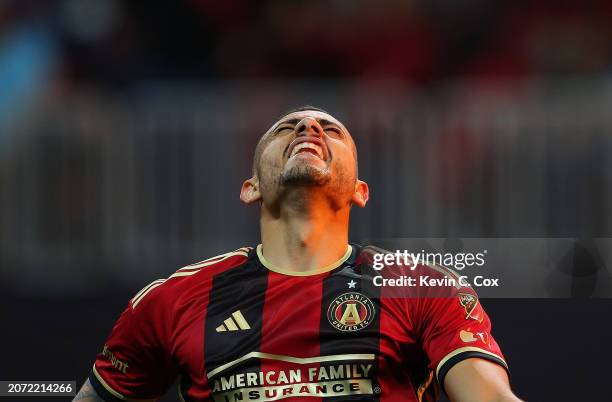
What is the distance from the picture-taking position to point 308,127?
6.38 ft

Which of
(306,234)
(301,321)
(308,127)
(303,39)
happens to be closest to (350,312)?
(301,321)

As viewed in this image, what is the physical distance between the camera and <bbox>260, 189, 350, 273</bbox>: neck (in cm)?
191

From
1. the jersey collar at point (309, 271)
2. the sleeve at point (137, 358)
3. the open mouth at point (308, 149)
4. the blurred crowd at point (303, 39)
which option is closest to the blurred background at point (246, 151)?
the blurred crowd at point (303, 39)

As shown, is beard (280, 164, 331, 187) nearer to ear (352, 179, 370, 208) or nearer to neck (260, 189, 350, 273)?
neck (260, 189, 350, 273)

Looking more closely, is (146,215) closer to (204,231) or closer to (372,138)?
(204,231)

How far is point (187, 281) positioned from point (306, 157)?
43 centimetres

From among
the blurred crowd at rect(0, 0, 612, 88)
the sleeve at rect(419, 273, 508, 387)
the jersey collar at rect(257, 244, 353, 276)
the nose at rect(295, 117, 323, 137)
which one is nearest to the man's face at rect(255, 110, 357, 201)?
the nose at rect(295, 117, 323, 137)

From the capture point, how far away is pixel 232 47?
3.23m

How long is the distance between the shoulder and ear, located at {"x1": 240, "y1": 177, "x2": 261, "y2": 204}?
14cm

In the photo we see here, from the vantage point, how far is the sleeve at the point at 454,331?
65.0 inches

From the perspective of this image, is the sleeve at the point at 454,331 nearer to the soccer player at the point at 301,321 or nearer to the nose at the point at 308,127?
the soccer player at the point at 301,321

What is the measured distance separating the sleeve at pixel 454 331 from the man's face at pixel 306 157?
0.36 metres

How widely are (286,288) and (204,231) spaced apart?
67 cm

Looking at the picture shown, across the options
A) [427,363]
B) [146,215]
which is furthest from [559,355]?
[146,215]
